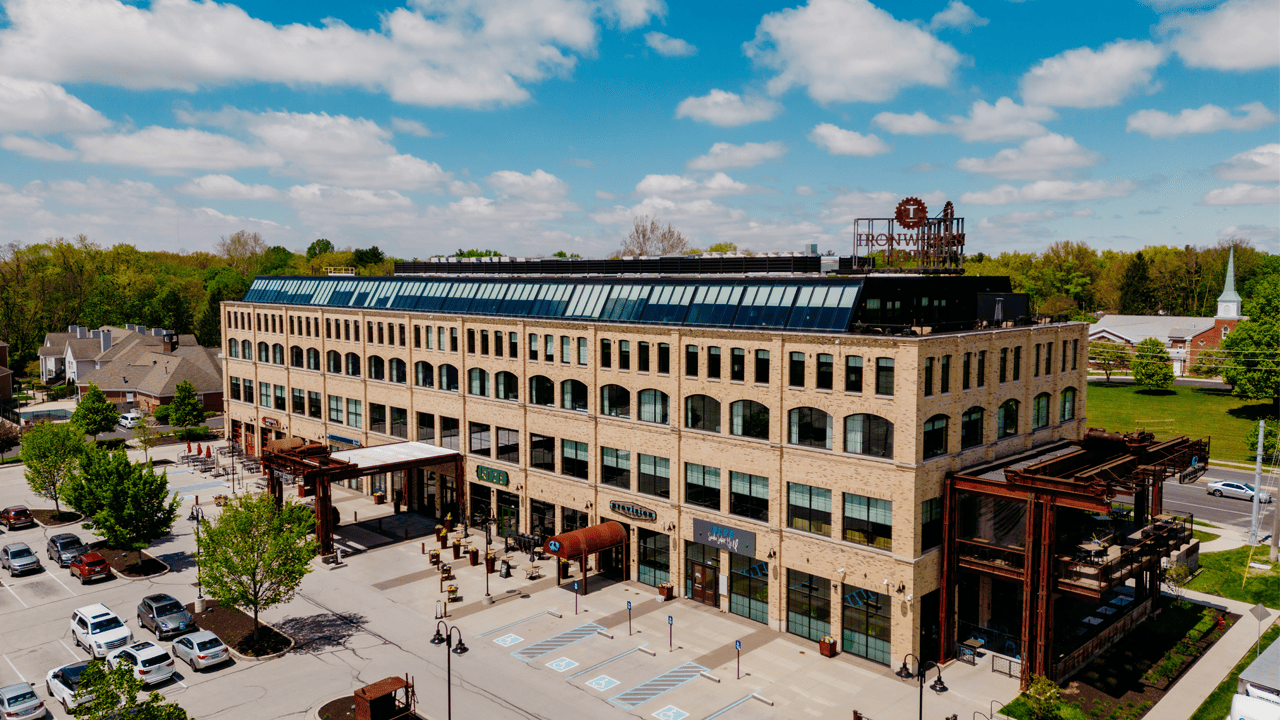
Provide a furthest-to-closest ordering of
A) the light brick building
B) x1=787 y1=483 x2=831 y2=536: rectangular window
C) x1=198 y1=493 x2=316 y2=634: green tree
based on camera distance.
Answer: x1=787 y1=483 x2=831 y2=536: rectangular window < x1=198 y1=493 x2=316 y2=634: green tree < the light brick building

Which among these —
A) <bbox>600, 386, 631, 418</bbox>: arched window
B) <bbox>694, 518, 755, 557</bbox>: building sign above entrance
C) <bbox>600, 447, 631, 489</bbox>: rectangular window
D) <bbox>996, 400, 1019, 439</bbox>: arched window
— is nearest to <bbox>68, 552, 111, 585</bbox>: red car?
<bbox>600, 447, 631, 489</bbox>: rectangular window

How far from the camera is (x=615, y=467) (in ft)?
168

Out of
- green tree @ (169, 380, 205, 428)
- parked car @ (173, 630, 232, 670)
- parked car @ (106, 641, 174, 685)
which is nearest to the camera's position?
parked car @ (106, 641, 174, 685)

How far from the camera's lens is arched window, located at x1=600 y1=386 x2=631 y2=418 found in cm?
5044

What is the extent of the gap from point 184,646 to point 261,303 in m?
51.8

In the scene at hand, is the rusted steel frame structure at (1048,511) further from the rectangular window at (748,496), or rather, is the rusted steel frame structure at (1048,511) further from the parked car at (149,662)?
the parked car at (149,662)

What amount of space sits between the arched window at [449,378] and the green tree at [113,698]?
38023mm

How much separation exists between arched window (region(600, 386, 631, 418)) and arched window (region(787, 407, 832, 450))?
1166cm

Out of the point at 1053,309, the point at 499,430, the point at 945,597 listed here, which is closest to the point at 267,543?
the point at 499,430

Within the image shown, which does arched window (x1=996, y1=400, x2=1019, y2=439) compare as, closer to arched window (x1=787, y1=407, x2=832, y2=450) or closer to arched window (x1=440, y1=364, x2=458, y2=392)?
arched window (x1=787, y1=407, x2=832, y2=450)

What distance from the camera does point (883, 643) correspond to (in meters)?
39.2

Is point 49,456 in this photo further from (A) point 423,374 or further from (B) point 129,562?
(A) point 423,374

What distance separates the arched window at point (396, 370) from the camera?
67625 mm

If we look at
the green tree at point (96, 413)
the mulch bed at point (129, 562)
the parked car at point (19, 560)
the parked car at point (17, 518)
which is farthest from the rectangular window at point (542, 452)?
the green tree at point (96, 413)
